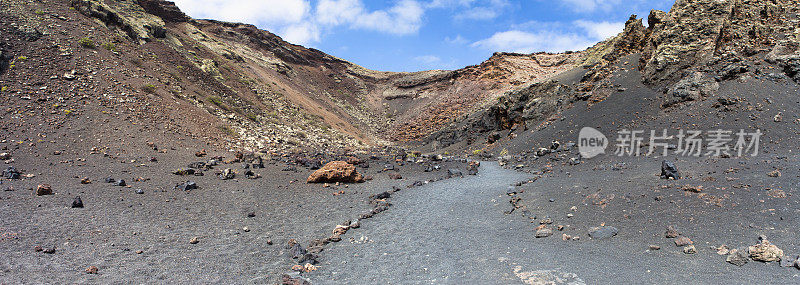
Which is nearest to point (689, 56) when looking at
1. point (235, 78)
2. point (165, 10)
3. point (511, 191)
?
point (511, 191)

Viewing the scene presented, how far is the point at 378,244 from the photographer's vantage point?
7977mm

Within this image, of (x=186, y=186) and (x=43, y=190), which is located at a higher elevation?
(x=43, y=190)

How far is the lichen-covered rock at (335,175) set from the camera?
1412cm

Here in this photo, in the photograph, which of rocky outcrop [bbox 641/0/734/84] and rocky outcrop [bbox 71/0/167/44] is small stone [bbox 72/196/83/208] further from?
rocky outcrop [bbox 641/0/734/84]

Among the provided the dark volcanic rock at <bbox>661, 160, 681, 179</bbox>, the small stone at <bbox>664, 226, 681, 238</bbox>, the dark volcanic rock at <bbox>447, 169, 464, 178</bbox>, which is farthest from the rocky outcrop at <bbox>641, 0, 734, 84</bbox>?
the small stone at <bbox>664, 226, 681, 238</bbox>

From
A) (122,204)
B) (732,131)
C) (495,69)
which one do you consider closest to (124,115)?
(122,204)

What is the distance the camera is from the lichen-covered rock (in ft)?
46.3

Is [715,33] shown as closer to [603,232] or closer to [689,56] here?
[689,56]

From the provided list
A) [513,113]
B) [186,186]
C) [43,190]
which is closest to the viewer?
[43,190]

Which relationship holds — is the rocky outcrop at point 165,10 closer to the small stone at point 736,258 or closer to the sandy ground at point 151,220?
the sandy ground at point 151,220

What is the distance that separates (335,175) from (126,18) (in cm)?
3040

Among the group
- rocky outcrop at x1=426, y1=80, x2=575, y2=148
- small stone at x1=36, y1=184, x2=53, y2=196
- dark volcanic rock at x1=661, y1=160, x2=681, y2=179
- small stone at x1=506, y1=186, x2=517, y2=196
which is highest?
rocky outcrop at x1=426, y1=80, x2=575, y2=148

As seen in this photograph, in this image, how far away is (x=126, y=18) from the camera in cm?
3042

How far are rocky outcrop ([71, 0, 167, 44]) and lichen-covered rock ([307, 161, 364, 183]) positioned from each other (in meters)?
25.3
